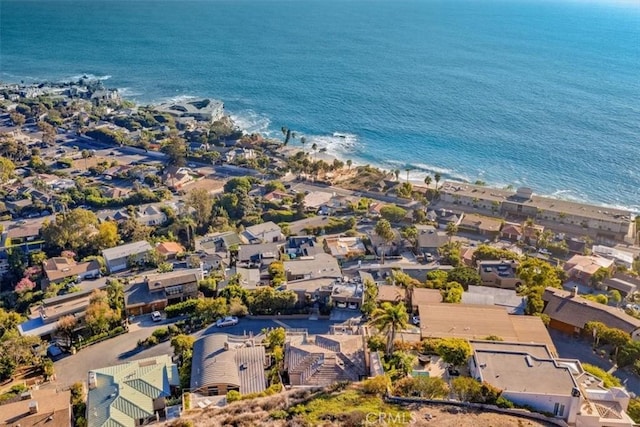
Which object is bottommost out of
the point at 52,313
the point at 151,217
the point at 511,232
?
the point at 52,313

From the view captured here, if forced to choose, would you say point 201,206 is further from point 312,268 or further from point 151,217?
point 312,268

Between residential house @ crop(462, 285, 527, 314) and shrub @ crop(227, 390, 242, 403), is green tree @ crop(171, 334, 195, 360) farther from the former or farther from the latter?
residential house @ crop(462, 285, 527, 314)

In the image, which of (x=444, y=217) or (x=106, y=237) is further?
(x=444, y=217)

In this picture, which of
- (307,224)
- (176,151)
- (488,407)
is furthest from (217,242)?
(488,407)

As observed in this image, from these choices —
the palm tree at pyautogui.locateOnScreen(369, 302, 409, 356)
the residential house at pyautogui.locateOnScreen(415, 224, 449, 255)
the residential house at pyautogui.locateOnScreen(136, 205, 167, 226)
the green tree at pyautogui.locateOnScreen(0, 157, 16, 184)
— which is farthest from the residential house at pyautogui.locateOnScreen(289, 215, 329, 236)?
the green tree at pyautogui.locateOnScreen(0, 157, 16, 184)

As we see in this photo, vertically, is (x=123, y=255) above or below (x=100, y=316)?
below

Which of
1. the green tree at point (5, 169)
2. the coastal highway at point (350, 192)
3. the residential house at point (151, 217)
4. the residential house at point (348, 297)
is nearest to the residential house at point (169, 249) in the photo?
the residential house at point (151, 217)

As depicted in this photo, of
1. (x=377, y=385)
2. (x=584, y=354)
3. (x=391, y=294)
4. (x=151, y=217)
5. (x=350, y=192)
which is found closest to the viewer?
(x=377, y=385)

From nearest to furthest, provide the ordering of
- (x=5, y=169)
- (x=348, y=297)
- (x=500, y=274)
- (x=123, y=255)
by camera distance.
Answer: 1. (x=348, y=297)
2. (x=500, y=274)
3. (x=123, y=255)
4. (x=5, y=169)
